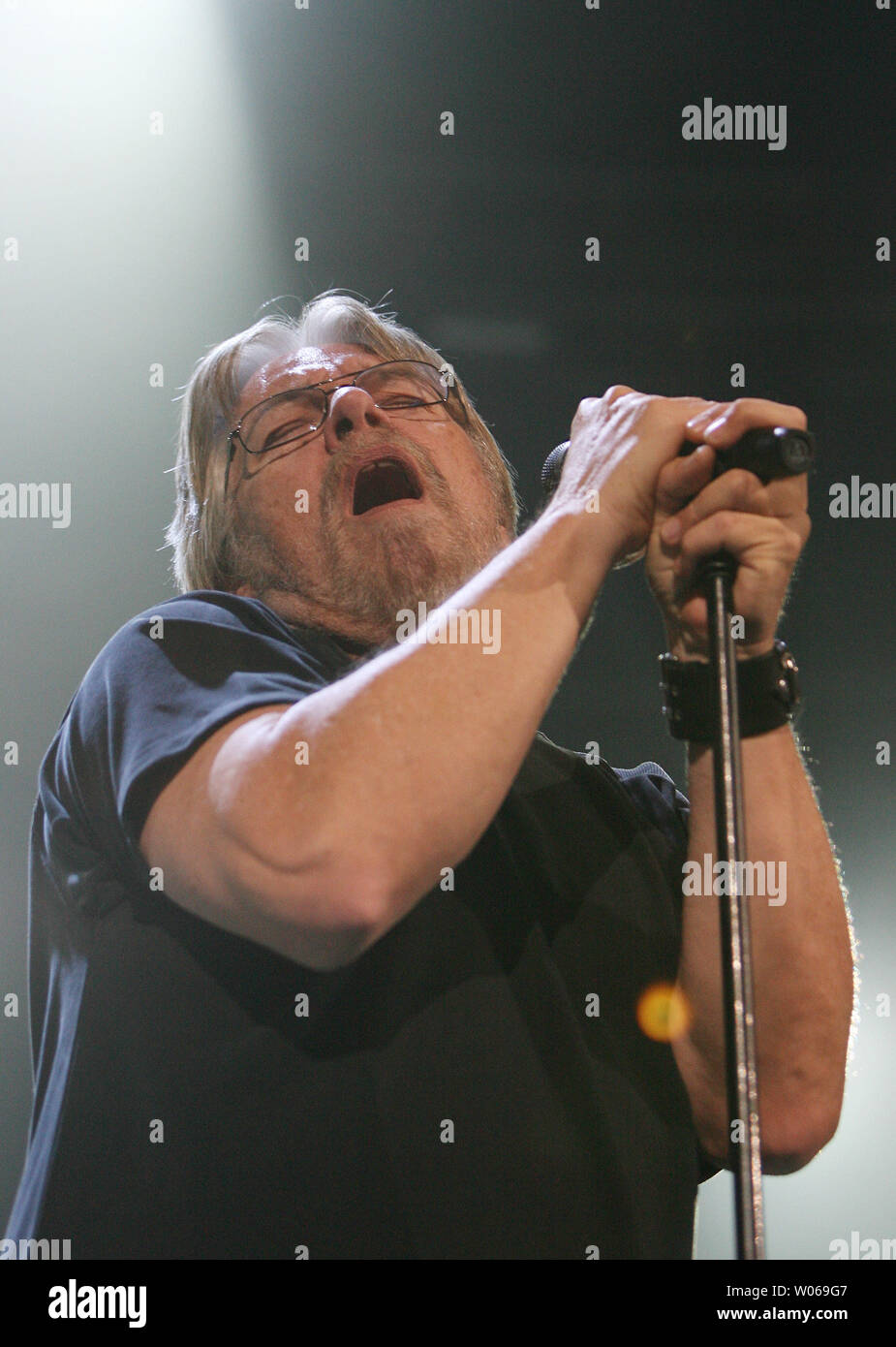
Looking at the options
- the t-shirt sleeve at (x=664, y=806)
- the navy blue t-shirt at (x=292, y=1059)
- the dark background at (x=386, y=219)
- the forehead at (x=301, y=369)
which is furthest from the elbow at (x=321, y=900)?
the dark background at (x=386, y=219)

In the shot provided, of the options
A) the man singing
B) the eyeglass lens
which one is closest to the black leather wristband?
the man singing

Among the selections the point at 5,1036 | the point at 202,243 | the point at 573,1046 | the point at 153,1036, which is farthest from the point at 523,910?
the point at 202,243

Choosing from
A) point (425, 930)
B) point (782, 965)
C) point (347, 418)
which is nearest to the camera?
point (425, 930)

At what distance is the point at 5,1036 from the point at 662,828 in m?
1.50

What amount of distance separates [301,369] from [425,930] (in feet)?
2.94

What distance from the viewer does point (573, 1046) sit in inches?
41.2

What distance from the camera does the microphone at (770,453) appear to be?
89cm

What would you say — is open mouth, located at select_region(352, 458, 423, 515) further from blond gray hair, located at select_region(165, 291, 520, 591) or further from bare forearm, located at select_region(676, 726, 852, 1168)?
bare forearm, located at select_region(676, 726, 852, 1168)

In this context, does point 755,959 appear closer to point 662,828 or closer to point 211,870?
point 662,828

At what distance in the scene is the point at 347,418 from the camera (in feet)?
4.91

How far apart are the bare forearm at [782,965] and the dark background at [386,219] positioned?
4.22 ft

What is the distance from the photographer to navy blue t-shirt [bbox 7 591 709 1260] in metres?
0.92

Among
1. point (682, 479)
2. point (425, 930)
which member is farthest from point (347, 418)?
point (425, 930)

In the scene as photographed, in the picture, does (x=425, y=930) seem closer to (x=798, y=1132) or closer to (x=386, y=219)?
→ (x=798, y=1132)
